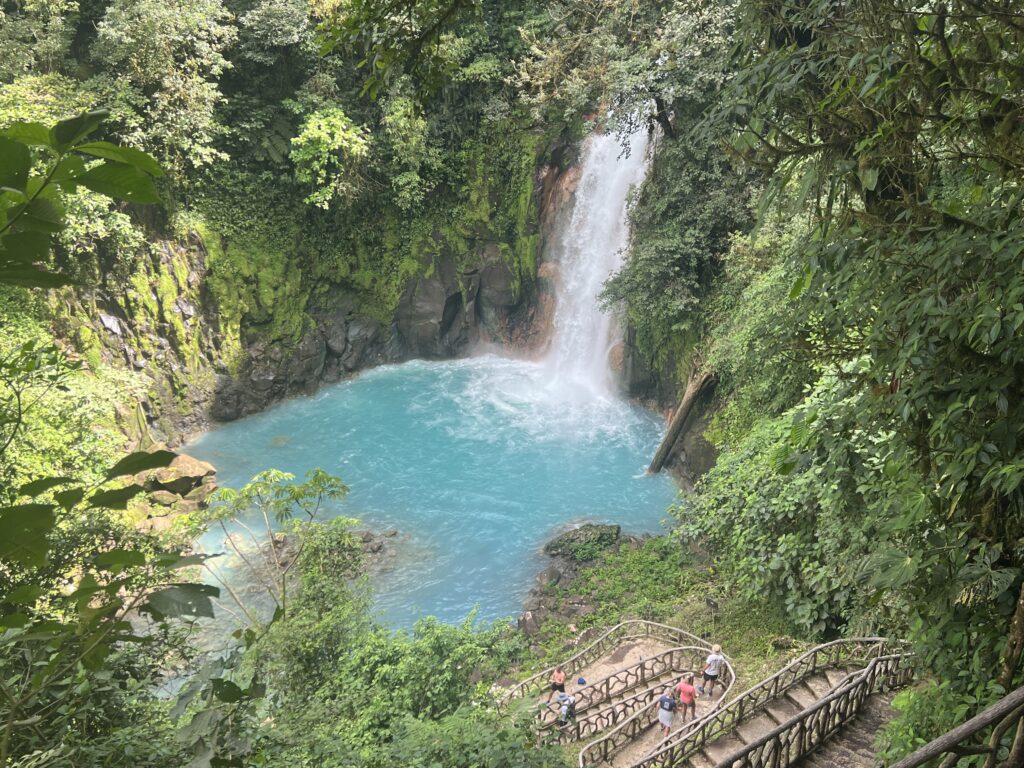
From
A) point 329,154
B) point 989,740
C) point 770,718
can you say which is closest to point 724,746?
point 770,718

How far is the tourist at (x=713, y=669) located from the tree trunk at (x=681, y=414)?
6.40 meters

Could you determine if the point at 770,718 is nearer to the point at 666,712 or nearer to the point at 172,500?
the point at 666,712

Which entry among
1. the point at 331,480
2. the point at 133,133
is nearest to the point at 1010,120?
the point at 331,480

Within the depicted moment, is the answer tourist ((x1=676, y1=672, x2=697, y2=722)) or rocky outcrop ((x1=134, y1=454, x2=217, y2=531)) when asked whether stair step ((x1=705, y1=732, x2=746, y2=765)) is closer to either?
tourist ((x1=676, y1=672, x2=697, y2=722))

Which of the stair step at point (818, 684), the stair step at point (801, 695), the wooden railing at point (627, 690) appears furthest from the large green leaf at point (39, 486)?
the wooden railing at point (627, 690)

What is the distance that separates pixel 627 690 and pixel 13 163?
995 cm

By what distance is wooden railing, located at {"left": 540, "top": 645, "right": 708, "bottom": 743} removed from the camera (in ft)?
27.7

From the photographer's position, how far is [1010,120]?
2.77m

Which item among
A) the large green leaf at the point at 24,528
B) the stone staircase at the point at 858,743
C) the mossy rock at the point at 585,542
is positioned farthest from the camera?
the mossy rock at the point at 585,542

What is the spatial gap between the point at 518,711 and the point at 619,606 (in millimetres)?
5242

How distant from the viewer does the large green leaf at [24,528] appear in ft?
2.70

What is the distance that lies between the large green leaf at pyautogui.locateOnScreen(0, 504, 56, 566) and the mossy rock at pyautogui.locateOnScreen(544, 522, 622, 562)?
1234 cm

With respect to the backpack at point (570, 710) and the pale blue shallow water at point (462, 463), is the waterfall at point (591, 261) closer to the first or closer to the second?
the pale blue shallow water at point (462, 463)

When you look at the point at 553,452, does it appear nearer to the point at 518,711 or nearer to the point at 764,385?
the point at 764,385
